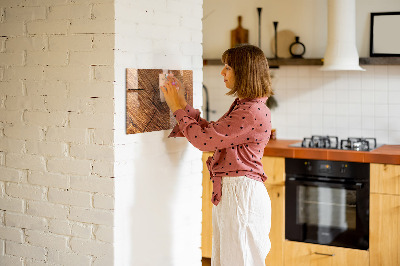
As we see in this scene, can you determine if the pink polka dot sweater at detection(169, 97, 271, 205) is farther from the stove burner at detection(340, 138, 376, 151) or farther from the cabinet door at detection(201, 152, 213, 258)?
the cabinet door at detection(201, 152, 213, 258)

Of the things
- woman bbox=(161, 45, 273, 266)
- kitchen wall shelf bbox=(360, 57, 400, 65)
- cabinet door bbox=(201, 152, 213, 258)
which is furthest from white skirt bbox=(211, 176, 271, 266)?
kitchen wall shelf bbox=(360, 57, 400, 65)

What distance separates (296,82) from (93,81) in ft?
8.45

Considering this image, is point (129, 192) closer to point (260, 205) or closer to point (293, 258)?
point (260, 205)

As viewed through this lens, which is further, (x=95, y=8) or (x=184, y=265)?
(x=184, y=265)

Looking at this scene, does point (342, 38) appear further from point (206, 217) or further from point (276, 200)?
point (206, 217)

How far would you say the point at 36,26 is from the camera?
2664 mm

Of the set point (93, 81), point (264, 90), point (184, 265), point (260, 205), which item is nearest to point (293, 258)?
point (184, 265)

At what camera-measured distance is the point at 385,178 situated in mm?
3826

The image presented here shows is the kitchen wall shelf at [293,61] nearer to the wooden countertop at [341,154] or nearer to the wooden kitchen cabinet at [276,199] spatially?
the wooden countertop at [341,154]

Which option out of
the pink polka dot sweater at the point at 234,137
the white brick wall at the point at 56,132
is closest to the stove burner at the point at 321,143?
the pink polka dot sweater at the point at 234,137

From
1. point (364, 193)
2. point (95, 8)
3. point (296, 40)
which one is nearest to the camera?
point (95, 8)

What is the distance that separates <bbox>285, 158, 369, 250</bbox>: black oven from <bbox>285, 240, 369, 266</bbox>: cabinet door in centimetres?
4

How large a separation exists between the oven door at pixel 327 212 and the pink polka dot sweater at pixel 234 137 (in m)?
1.44

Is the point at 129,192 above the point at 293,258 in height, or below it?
above
